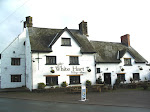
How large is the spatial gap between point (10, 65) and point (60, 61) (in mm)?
8486

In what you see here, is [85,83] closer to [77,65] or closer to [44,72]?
[77,65]

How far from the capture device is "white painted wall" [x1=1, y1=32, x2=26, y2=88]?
22828 millimetres

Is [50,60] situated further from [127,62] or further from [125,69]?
[127,62]

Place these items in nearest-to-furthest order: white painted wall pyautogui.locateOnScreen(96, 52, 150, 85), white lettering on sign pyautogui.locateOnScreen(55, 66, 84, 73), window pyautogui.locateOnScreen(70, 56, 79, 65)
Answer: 1. white lettering on sign pyautogui.locateOnScreen(55, 66, 84, 73)
2. window pyautogui.locateOnScreen(70, 56, 79, 65)
3. white painted wall pyautogui.locateOnScreen(96, 52, 150, 85)

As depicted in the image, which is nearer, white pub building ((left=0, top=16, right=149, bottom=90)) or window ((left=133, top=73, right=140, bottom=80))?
white pub building ((left=0, top=16, right=149, bottom=90))

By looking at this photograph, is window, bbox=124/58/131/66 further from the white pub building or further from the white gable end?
the white gable end

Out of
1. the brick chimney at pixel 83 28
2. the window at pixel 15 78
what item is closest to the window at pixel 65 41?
the brick chimney at pixel 83 28

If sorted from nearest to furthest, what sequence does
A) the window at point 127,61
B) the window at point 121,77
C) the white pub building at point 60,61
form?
the white pub building at point 60,61 < the window at point 121,77 < the window at point 127,61

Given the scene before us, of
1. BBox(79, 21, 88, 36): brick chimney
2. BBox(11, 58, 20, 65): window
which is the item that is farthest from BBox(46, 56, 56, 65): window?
BBox(79, 21, 88, 36): brick chimney

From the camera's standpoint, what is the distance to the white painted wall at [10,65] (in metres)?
22.8

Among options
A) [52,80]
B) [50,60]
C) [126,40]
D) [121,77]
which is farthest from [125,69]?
[50,60]

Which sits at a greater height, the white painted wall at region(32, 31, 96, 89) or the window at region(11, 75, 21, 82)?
the white painted wall at region(32, 31, 96, 89)

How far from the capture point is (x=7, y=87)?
2272 centimetres

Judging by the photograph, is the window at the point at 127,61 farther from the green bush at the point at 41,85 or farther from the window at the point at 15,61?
the window at the point at 15,61
